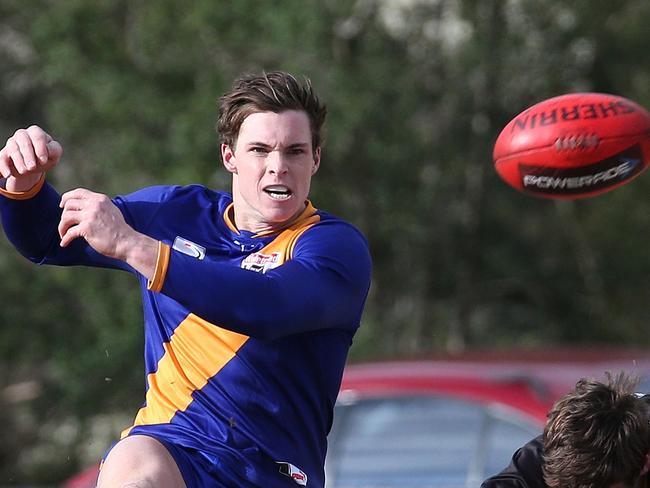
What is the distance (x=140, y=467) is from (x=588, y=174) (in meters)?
2.03

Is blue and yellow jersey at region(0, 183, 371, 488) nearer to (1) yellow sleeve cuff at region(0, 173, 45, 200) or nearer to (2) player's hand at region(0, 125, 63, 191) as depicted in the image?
(1) yellow sleeve cuff at region(0, 173, 45, 200)

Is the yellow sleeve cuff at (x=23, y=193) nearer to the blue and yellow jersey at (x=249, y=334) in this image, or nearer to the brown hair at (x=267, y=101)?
the blue and yellow jersey at (x=249, y=334)

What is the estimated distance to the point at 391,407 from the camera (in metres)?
6.98

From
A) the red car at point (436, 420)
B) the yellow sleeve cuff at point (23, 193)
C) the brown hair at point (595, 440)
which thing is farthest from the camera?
the red car at point (436, 420)

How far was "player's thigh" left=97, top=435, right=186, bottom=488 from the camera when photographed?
12.2 ft

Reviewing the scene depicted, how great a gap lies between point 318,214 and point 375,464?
290 centimetres

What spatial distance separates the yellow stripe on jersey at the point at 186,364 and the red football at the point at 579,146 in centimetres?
145

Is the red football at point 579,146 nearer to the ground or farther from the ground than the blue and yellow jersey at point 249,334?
farther from the ground

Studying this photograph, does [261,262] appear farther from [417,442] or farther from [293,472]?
[417,442]

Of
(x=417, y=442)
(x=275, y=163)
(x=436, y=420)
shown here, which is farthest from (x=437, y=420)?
(x=275, y=163)

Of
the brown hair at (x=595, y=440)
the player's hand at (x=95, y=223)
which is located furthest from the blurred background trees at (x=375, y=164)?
the brown hair at (x=595, y=440)

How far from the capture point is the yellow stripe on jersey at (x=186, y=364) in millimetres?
4090

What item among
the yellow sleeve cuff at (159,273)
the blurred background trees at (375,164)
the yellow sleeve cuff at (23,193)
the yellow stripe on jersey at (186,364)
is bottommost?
the yellow stripe on jersey at (186,364)

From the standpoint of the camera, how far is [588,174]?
4887 millimetres
